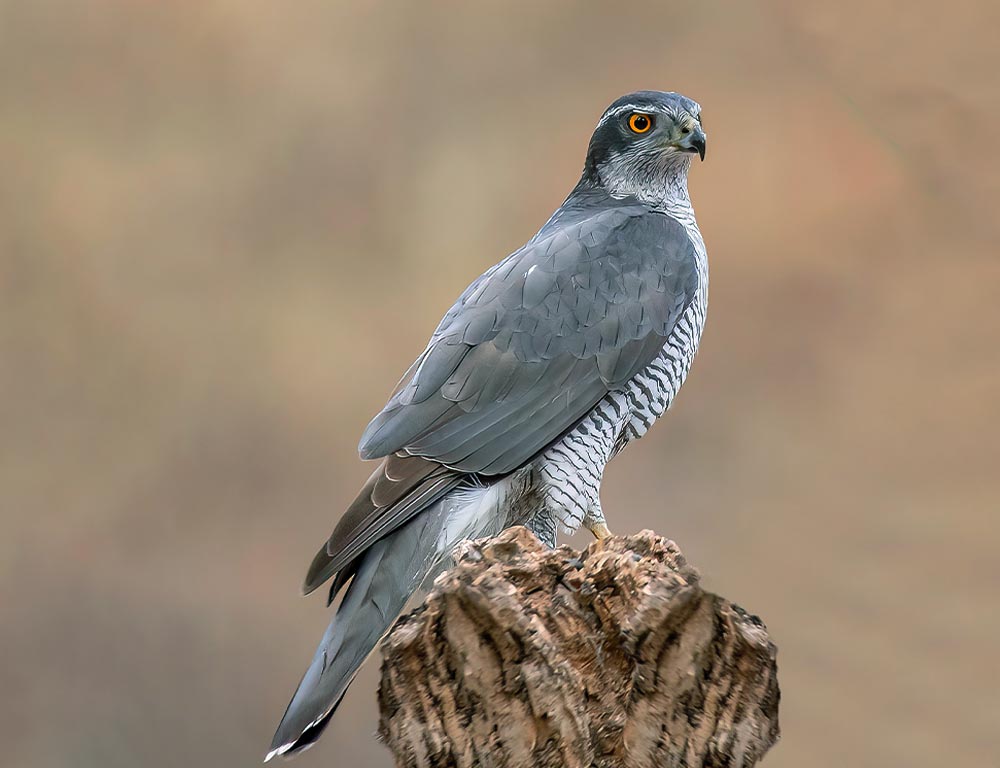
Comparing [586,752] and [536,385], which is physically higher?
[536,385]

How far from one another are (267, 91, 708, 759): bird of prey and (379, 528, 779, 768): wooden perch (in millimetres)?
496

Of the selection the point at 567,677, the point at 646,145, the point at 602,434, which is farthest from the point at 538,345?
the point at 567,677

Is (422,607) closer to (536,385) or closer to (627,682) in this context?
(627,682)

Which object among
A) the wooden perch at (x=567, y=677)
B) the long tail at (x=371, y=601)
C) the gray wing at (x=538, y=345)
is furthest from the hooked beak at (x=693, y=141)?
the wooden perch at (x=567, y=677)

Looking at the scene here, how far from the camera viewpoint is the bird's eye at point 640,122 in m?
2.91

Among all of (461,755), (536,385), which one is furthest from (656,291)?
(461,755)

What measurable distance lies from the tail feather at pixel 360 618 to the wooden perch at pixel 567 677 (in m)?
0.41

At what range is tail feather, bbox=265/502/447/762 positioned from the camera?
7.21 feet

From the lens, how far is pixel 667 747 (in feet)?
5.89

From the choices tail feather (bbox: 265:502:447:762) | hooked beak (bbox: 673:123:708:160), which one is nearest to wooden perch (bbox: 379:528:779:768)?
tail feather (bbox: 265:502:447:762)

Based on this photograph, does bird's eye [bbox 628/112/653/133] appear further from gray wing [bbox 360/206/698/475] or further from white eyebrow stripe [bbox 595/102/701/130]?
gray wing [bbox 360/206/698/475]

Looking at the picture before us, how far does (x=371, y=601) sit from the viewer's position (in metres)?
2.35

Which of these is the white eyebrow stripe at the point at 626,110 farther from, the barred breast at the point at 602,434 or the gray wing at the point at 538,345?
the barred breast at the point at 602,434

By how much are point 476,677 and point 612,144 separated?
5.66 feet
